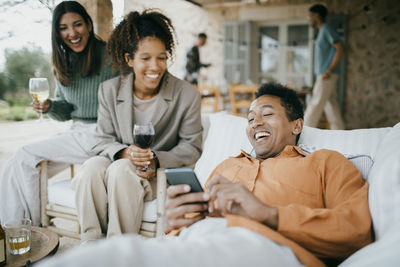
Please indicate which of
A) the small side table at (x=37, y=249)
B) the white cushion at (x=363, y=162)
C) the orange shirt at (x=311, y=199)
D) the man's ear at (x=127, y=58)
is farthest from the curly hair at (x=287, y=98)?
the small side table at (x=37, y=249)

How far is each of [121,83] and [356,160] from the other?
4.76 ft

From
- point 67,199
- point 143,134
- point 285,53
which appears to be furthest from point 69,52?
point 285,53

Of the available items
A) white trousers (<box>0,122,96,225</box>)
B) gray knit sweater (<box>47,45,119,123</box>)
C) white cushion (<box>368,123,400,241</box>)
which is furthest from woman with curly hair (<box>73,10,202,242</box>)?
white cushion (<box>368,123,400,241</box>)

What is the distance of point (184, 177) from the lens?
115 centimetres

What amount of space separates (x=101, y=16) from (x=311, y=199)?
2.17 metres

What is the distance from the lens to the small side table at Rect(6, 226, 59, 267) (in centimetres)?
136

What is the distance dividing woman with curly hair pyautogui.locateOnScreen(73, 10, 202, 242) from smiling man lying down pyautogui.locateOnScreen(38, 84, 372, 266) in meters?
0.56

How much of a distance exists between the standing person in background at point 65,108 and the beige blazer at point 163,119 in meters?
0.24

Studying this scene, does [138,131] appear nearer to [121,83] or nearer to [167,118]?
[167,118]

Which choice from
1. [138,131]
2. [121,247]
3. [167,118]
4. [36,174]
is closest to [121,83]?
[167,118]

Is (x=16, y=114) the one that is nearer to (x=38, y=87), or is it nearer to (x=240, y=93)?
(x=240, y=93)

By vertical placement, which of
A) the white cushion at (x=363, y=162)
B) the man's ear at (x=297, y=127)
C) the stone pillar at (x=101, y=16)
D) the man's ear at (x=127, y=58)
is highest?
the stone pillar at (x=101, y=16)

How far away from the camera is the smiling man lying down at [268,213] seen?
75cm

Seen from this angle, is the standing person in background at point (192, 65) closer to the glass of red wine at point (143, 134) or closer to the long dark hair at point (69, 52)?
the long dark hair at point (69, 52)
